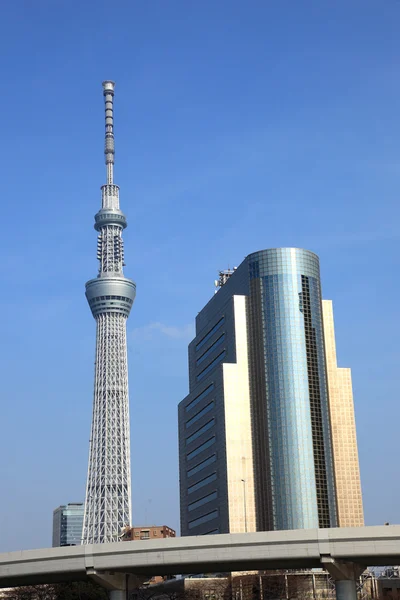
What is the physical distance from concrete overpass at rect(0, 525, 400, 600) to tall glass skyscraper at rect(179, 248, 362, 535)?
71755mm

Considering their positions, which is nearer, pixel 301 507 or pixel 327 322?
pixel 301 507

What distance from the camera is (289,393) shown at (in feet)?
495

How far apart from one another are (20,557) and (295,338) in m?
86.6

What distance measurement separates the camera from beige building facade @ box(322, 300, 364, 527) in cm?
15300

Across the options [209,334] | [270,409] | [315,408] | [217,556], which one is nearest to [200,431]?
[209,334]

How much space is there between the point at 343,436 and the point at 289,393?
15295 mm

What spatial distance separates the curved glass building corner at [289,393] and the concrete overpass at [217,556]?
71.0 metres

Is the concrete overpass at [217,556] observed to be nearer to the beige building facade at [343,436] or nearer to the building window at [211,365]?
the beige building facade at [343,436]

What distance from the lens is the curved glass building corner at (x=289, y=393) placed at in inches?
5758

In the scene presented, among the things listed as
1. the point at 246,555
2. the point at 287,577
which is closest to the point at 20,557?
the point at 246,555

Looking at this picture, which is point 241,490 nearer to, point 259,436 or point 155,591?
point 259,436

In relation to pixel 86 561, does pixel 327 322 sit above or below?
above

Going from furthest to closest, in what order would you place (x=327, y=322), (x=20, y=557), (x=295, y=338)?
(x=327, y=322)
(x=295, y=338)
(x=20, y=557)

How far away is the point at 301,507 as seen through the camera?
145 meters
